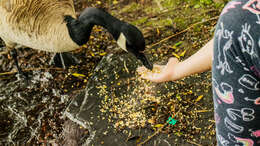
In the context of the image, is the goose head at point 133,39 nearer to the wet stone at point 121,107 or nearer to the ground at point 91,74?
the wet stone at point 121,107

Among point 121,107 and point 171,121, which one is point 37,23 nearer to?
point 121,107

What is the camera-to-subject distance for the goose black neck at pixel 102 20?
2049 millimetres

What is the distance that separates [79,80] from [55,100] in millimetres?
322

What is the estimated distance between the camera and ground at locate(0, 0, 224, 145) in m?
2.04

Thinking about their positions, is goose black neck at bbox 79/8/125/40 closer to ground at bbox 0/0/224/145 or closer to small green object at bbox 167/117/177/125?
ground at bbox 0/0/224/145

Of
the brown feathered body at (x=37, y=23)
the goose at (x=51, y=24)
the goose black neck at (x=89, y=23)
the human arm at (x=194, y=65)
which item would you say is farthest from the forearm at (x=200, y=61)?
the brown feathered body at (x=37, y=23)

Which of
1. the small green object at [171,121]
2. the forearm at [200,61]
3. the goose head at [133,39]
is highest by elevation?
the forearm at [200,61]

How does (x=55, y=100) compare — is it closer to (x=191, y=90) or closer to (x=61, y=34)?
(x=61, y=34)

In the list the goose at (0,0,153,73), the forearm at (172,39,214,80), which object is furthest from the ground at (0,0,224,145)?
the forearm at (172,39,214,80)

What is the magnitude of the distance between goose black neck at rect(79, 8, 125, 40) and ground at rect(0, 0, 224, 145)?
1.96 feet

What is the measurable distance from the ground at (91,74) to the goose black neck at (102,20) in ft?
1.96

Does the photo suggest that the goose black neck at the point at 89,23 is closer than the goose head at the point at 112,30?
No

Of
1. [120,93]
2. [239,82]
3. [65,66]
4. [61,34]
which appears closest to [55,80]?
[65,66]

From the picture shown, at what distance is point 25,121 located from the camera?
7.77 feet
